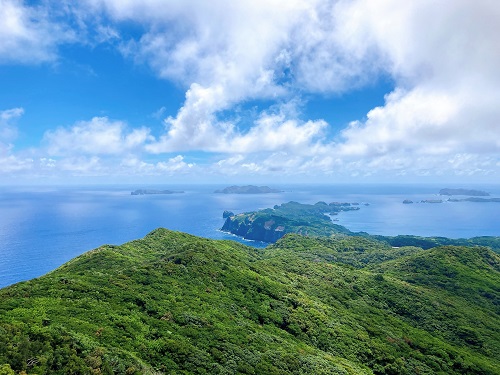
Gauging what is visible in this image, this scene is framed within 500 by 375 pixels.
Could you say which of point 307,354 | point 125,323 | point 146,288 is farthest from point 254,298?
point 125,323

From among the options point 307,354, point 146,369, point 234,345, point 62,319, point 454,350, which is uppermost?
point 62,319

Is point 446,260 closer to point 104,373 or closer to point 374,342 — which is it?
point 374,342

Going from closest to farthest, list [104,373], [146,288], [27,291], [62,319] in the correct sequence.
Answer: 1. [104,373]
2. [62,319]
3. [27,291]
4. [146,288]

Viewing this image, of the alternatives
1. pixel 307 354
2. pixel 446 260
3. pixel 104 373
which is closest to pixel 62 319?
pixel 104 373

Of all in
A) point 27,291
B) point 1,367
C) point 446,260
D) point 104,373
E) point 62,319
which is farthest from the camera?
point 446,260

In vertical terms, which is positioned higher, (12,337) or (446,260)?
(12,337)

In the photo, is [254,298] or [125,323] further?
[254,298]

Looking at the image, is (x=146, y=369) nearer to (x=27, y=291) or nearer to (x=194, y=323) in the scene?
(x=194, y=323)
